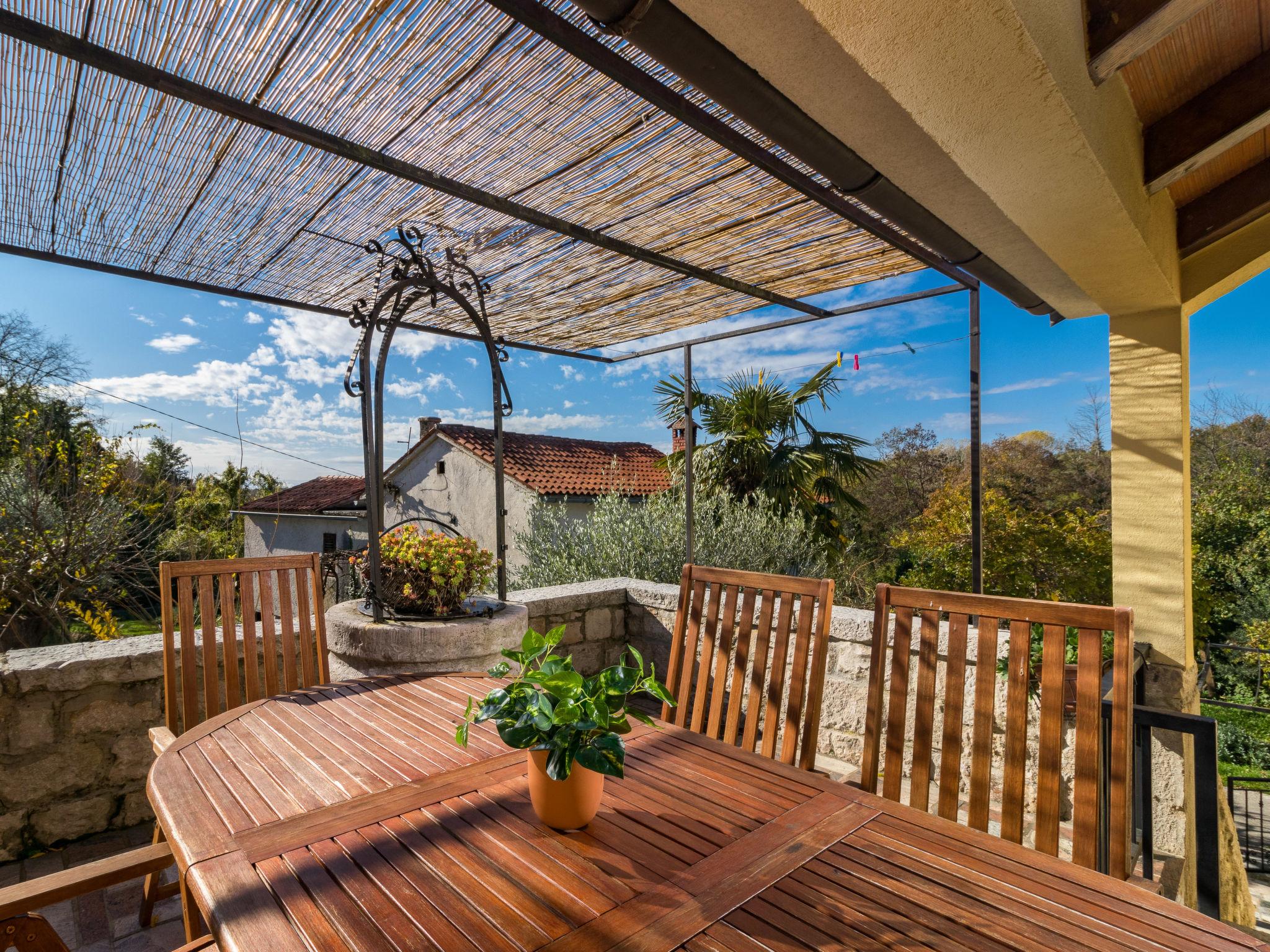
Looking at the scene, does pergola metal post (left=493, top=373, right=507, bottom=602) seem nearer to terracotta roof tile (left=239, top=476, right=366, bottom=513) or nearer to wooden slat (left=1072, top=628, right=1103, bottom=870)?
wooden slat (left=1072, top=628, right=1103, bottom=870)

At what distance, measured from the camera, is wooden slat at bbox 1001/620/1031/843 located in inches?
46.4

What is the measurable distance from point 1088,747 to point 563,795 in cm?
88

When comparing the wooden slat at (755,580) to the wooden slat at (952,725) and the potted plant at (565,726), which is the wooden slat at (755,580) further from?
the potted plant at (565,726)

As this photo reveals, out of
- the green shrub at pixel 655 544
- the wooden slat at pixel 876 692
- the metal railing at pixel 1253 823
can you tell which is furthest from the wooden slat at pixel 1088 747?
the metal railing at pixel 1253 823

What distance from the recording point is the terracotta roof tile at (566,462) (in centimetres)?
1020

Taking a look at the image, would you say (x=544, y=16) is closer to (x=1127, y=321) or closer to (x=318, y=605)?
(x=318, y=605)

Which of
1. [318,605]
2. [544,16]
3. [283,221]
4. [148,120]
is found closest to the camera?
[544,16]

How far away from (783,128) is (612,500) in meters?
4.49

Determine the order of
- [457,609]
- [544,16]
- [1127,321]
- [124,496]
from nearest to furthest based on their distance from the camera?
[544,16] → [457,609] → [1127,321] → [124,496]

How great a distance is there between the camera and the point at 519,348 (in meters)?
3.49

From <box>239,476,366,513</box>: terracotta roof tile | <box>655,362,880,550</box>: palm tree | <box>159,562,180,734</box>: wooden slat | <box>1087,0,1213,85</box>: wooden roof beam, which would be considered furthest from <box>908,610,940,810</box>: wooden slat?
<box>239,476,366,513</box>: terracotta roof tile

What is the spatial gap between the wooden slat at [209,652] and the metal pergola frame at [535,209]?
2.07 ft

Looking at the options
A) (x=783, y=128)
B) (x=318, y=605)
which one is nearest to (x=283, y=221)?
(x=318, y=605)

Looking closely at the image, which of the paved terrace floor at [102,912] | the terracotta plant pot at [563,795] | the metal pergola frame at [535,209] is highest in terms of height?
the metal pergola frame at [535,209]
